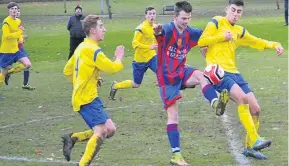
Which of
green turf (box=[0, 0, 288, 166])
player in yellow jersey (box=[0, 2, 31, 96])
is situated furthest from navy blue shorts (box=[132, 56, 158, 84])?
player in yellow jersey (box=[0, 2, 31, 96])

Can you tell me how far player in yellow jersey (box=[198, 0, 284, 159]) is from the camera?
9.12 meters

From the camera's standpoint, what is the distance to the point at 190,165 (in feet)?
29.2

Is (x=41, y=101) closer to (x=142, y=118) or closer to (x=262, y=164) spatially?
(x=142, y=118)

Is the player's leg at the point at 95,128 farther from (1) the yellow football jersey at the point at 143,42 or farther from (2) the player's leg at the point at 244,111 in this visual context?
(1) the yellow football jersey at the point at 143,42

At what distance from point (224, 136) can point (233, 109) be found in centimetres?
253

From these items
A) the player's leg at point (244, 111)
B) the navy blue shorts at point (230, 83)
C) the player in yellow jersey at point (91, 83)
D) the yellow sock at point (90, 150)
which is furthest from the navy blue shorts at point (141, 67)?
the yellow sock at point (90, 150)

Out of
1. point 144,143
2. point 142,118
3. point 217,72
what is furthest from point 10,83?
point 217,72

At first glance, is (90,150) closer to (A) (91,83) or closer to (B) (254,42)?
(A) (91,83)

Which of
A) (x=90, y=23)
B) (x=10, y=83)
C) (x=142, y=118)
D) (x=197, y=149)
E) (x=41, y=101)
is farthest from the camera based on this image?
(x=10, y=83)

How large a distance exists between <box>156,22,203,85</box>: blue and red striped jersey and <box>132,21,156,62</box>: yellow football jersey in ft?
16.9

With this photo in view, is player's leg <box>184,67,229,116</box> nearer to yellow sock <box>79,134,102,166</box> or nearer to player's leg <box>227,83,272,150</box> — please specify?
player's leg <box>227,83,272,150</box>

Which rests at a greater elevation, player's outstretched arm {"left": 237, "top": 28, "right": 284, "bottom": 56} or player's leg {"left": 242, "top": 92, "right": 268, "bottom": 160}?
player's outstretched arm {"left": 237, "top": 28, "right": 284, "bottom": 56}

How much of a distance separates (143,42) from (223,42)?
5136 millimetres

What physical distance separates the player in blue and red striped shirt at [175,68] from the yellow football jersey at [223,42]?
36cm
